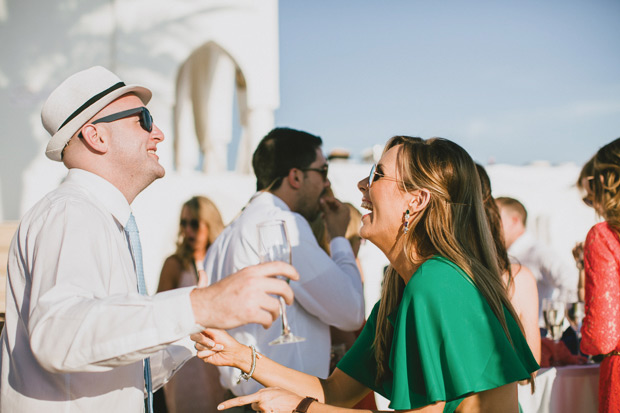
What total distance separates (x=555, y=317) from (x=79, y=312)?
3051 millimetres

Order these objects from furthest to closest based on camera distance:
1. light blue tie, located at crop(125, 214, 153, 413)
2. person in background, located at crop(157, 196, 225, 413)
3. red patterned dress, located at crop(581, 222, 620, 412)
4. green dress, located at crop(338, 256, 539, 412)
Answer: person in background, located at crop(157, 196, 225, 413) < red patterned dress, located at crop(581, 222, 620, 412) < light blue tie, located at crop(125, 214, 153, 413) < green dress, located at crop(338, 256, 539, 412)

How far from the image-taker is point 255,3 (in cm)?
1106

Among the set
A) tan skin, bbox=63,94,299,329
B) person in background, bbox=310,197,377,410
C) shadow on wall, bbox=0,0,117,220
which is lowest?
person in background, bbox=310,197,377,410

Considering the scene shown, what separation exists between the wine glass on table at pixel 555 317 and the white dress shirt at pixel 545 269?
4.42 ft

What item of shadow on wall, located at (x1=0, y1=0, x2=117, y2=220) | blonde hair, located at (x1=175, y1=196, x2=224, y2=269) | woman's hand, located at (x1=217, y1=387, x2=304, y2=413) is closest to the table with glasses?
woman's hand, located at (x1=217, y1=387, x2=304, y2=413)

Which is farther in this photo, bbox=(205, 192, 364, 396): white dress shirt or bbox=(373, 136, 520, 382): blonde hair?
bbox=(205, 192, 364, 396): white dress shirt

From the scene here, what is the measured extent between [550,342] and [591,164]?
110cm

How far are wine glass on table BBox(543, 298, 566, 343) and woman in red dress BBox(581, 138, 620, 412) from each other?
730 mm

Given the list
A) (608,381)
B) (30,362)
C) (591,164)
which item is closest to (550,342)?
(608,381)

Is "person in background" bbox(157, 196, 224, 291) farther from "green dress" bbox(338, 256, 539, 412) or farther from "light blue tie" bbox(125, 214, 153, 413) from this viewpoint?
"green dress" bbox(338, 256, 539, 412)

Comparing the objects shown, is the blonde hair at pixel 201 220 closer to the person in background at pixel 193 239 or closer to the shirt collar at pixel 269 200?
the person in background at pixel 193 239

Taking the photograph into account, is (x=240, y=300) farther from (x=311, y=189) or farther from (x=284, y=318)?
(x=311, y=189)

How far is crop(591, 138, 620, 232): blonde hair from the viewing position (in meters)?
2.85

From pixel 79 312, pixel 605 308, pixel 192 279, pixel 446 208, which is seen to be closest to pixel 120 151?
pixel 79 312
